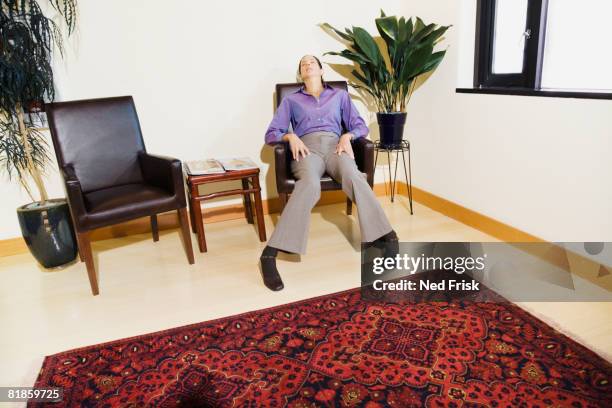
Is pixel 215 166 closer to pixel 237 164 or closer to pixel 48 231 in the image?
pixel 237 164

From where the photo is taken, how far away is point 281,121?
2.60 metres

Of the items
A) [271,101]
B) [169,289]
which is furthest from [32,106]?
[271,101]

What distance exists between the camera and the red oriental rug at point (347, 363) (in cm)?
135

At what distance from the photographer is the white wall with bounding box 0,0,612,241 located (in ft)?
7.09

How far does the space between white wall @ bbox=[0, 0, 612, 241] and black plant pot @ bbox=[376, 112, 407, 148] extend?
11.3 inches

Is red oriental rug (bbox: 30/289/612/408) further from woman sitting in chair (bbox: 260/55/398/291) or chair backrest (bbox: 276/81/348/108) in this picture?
chair backrest (bbox: 276/81/348/108)

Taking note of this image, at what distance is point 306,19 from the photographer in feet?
9.73

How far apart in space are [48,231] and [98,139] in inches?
22.9

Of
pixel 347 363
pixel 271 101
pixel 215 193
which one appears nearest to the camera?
pixel 347 363

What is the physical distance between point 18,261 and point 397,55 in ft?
8.90

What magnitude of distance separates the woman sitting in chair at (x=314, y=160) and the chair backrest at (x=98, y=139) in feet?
2.73

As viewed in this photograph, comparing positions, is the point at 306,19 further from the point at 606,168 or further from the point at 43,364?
the point at 43,364

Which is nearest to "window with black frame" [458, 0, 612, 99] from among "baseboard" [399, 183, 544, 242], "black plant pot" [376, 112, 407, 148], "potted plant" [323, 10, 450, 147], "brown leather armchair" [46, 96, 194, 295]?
"potted plant" [323, 10, 450, 147]

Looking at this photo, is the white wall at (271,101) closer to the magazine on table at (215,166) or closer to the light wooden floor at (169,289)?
the magazine on table at (215,166)
